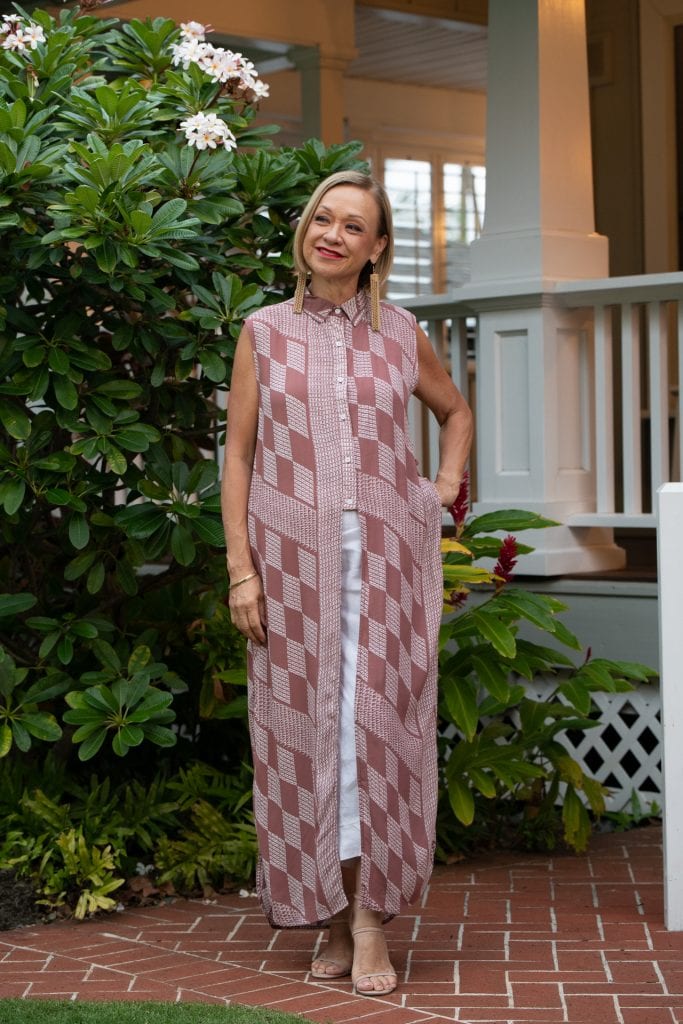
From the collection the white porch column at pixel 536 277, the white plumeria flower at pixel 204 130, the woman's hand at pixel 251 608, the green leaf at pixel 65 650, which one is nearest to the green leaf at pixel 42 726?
the green leaf at pixel 65 650

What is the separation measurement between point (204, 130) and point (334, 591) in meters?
1.83

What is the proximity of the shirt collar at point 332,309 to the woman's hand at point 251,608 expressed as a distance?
2.21 feet

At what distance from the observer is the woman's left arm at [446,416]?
4270 millimetres

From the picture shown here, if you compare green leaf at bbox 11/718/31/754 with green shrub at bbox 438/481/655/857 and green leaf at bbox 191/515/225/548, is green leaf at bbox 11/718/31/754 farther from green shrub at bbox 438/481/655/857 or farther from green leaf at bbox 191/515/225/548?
green shrub at bbox 438/481/655/857

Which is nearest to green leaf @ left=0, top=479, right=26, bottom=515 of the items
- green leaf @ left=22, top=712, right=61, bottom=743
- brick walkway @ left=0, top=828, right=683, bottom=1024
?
green leaf @ left=22, top=712, right=61, bottom=743

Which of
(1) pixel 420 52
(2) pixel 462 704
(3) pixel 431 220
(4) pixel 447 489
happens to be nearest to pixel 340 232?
(4) pixel 447 489

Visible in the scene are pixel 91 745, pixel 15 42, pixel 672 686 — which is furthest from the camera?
pixel 15 42

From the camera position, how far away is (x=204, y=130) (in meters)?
5.11

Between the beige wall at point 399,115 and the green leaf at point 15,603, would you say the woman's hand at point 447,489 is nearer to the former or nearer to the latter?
the green leaf at point 15,603

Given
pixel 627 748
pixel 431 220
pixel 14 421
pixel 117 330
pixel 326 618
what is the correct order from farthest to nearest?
pixel 431 220, pixel 627 748, pixel 117 330, pixel 14 421, pixel 326 618

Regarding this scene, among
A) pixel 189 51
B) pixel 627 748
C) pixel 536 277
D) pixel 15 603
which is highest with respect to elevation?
pixel 189 51

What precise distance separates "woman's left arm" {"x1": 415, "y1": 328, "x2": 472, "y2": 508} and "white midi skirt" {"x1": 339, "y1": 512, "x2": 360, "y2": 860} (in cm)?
35

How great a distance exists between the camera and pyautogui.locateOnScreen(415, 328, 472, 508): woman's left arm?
4.27m

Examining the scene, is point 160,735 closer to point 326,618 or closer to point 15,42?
point 326,618
